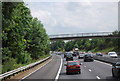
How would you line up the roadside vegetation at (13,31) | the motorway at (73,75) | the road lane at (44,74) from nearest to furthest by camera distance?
1. the motorway at (73,75)
2. the road lane at (44,74)
3. the roadside vegetation at (13,31)

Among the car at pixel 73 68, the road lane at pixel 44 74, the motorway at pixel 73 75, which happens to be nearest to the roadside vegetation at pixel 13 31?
the road lane at pixel 44 74

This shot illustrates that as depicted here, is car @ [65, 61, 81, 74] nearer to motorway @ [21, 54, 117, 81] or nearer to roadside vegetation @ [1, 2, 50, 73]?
motorway @ [21, 54, 117, 81]

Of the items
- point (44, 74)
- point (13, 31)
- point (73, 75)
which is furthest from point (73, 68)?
point (13, 31)

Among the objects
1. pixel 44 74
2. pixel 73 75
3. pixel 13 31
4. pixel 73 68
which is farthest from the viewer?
pixel 13 31

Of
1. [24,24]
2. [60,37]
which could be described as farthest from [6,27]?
[60,37]

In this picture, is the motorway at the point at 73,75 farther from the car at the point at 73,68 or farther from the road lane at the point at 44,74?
the car at the point at 73,68

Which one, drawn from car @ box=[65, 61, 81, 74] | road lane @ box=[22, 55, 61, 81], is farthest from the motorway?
car @ box=[65, 61, 81, 74]

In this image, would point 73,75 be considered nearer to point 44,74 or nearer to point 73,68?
point 73,68

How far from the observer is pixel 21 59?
41.9 m

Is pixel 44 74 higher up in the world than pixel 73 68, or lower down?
lower down

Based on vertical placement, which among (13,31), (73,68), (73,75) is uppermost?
(13,31)

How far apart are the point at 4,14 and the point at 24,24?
256 inches

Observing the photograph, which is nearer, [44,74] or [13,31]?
[44,74]

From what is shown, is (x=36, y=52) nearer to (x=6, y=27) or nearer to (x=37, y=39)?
(x=37, y=39)
